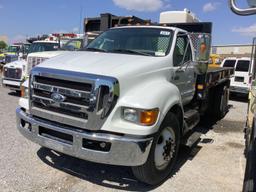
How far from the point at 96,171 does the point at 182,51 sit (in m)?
2.57

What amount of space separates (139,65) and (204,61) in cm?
208

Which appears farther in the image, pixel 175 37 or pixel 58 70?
pixel 175 37

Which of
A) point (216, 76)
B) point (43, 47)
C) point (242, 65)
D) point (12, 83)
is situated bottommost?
point (12, 83)

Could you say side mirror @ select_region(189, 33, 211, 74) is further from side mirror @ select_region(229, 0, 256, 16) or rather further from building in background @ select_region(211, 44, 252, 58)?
building in background @ select_region(211, 44, 252, 58)

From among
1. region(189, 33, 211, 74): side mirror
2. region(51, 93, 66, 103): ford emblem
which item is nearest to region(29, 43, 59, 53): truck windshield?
region(189, 33, 211, 74): side mirror

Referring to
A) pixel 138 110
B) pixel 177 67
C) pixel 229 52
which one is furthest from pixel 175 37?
pixel 229 52

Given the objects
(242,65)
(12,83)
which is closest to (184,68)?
(12,83)

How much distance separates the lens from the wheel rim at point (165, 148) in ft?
13.0

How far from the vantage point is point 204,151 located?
5.60 meters

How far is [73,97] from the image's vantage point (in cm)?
364

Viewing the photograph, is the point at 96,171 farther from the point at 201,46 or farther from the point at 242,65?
the point at 242,65

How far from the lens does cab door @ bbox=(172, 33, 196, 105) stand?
4.95 m

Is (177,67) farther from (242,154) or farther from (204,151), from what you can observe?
(242,154)

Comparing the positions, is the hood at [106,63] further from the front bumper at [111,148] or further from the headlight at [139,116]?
the front bumper at [111,148]
